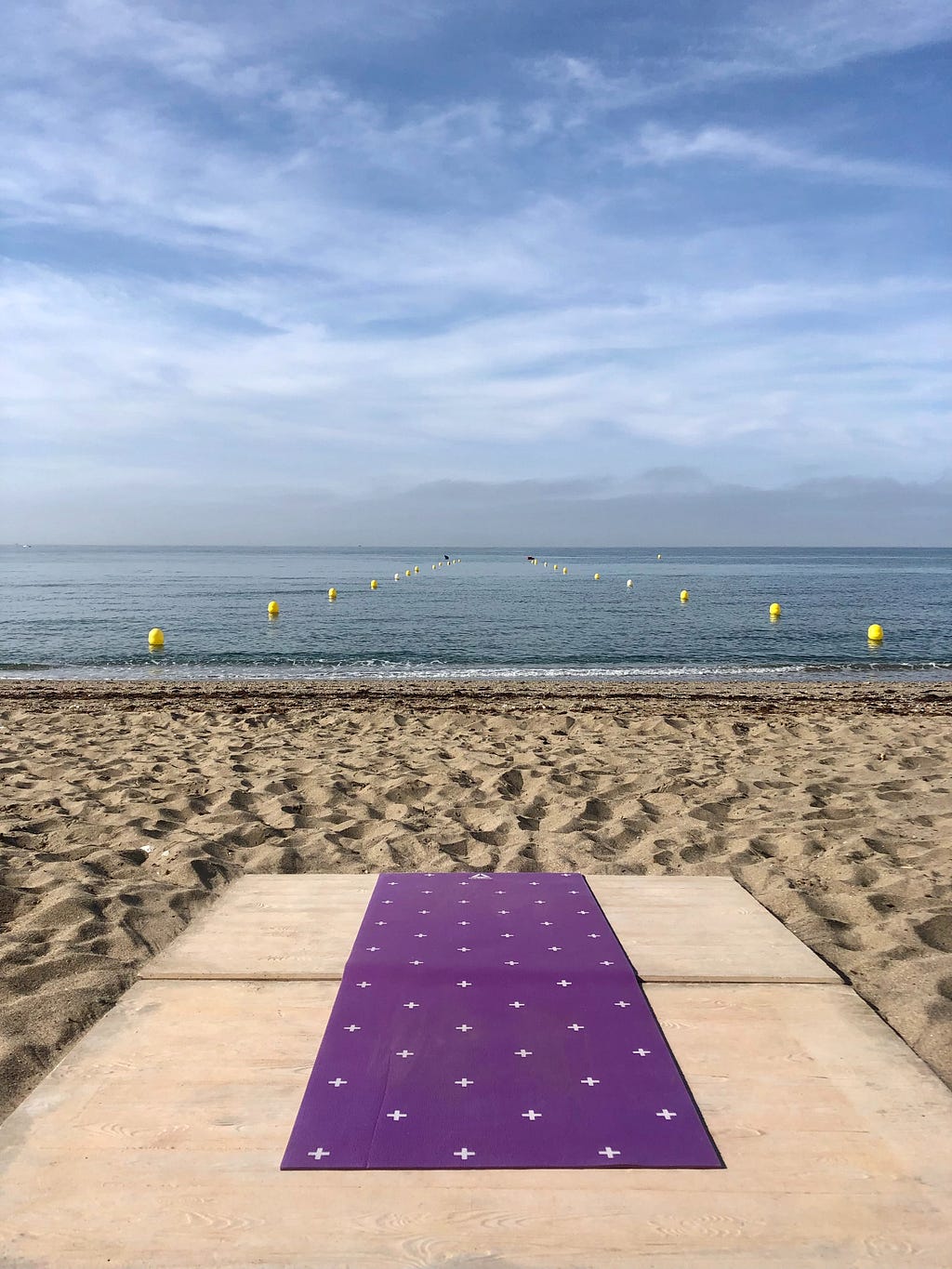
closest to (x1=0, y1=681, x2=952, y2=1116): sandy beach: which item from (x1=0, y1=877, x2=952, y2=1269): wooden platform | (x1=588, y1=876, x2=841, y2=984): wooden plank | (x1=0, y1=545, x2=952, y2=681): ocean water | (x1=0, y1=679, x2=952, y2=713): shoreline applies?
(x1=588, y1=876, x2=841, y2=984): wooden plank

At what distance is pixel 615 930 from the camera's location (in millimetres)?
3572

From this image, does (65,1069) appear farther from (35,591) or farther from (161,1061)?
(35,591)

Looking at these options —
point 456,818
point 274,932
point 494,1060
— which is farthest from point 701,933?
point 456,818

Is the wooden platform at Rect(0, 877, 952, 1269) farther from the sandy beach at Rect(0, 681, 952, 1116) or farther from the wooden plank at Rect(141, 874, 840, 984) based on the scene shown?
the sandy beach at Rect(0, 681, 952, 1116)

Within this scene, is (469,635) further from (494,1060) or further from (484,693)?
(494,1060)

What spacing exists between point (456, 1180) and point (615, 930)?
Answer: 1676mm

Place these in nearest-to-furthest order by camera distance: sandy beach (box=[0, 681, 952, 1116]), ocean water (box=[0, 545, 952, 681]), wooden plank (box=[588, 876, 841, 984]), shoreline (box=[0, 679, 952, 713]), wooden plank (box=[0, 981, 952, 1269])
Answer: wooden plank (box=[0, 981, 952, 1269]) < wooden plank (box=[588, 876, 841, 984]) < sandy beach (box=[0, 681, 952, 1116]) < shoreline (box=[0, 679, 952, 713]) < ocean water (box=[0, 545, 952, 681])

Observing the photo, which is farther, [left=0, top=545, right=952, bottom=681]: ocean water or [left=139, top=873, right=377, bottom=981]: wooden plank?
[left=0, top=545, right=952, bottom=681]: ocean water

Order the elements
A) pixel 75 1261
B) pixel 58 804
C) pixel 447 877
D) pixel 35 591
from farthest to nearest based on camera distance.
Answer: pixel 35 591, pixel 58 804, pixel 447 877, pixel 75 1261

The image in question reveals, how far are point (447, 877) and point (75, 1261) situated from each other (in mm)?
2551

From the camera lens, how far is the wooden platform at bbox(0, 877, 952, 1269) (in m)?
1.83

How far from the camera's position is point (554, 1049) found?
255 cm

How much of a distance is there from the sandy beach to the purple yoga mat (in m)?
1.06

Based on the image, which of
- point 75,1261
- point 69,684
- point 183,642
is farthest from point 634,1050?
point 183,642
